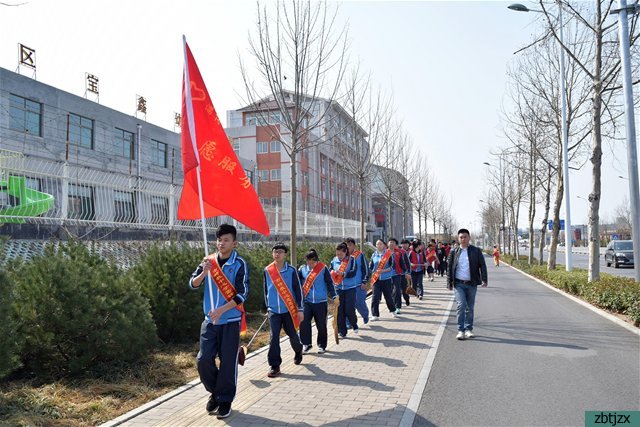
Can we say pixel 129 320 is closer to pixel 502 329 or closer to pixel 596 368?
pixel 596 368

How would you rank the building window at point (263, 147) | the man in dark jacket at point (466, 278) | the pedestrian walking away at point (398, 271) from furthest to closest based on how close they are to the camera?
1. the building window at point (263, 147)
2. the pedestrian walking away at point (398, 271)
3. the man in dark jacket at point (466, 278)

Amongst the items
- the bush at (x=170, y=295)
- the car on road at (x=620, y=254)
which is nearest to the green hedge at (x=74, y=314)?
the bush at (x=170, y=295)

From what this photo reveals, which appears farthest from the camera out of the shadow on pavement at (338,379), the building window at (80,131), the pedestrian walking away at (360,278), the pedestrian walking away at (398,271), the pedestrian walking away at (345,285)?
the building window at (80,131)

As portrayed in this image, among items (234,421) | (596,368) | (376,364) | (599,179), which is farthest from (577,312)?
(234,421)

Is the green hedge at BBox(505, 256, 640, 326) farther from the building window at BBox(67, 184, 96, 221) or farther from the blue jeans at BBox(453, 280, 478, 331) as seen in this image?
the building window at BBox(67, 184, 96, 221)

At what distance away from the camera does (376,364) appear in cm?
714

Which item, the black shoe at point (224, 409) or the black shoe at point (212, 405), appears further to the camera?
the black shoe at point (212, 405)

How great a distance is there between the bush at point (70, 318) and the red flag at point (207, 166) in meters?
1.49

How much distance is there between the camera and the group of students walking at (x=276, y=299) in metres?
5.02

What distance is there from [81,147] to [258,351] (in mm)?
25421

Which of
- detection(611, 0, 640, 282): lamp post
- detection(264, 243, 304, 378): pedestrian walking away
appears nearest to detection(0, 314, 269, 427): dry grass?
detection(264, 243, 304, 378): pedestrian walking away

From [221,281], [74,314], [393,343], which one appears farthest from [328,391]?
[393,343]

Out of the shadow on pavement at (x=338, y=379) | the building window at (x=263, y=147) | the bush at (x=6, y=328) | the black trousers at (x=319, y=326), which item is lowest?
the shadow on pavement at (x=338, y=379)

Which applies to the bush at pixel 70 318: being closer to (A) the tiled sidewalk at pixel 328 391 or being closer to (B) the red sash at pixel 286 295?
(A) the tiled sidewalk at pixel 328 391
